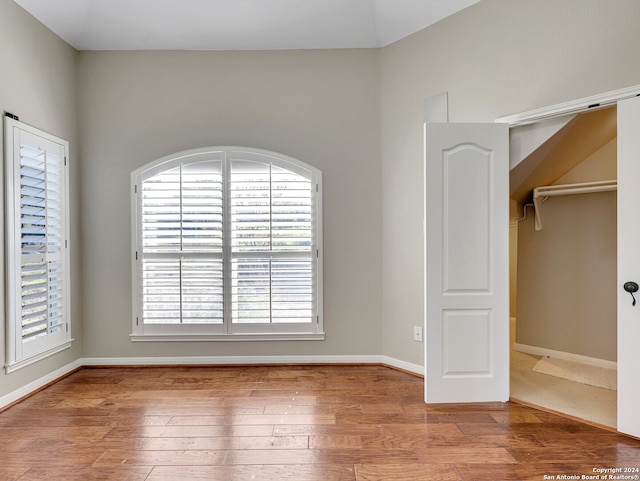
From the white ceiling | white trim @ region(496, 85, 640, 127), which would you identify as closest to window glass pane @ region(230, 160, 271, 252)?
the white ceiling

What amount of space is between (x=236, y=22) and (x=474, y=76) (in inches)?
81.0

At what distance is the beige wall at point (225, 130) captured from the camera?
434 cm

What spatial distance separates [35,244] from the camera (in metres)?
3.65

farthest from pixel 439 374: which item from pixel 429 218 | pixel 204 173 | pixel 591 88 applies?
pixel 204 173

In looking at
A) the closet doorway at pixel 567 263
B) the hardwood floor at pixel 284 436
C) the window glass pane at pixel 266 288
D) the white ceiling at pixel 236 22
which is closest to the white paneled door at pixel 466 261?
the hardwood floor at pixel 284 436

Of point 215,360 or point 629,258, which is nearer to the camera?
point 629,258

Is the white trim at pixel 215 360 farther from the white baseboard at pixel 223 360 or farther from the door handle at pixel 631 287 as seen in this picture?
the door handle at pixel 631 287

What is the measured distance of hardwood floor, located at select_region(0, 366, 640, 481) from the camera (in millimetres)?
2400

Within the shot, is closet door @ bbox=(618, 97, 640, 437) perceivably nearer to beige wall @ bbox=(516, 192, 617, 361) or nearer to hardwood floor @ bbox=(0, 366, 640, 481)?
hardwood floor @ bbox=(0, 366, 640, 481)

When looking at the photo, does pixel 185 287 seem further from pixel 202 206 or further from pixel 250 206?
pixel 250 206

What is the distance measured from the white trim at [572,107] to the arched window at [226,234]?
174cm

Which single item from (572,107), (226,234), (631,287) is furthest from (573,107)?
(226,234)

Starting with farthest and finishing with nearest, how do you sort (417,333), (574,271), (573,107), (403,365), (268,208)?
1. (574,271)
2. (268,208)
3. (403,365)
4. (417,333)
5. (573,107)

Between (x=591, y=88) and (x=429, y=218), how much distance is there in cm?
128
